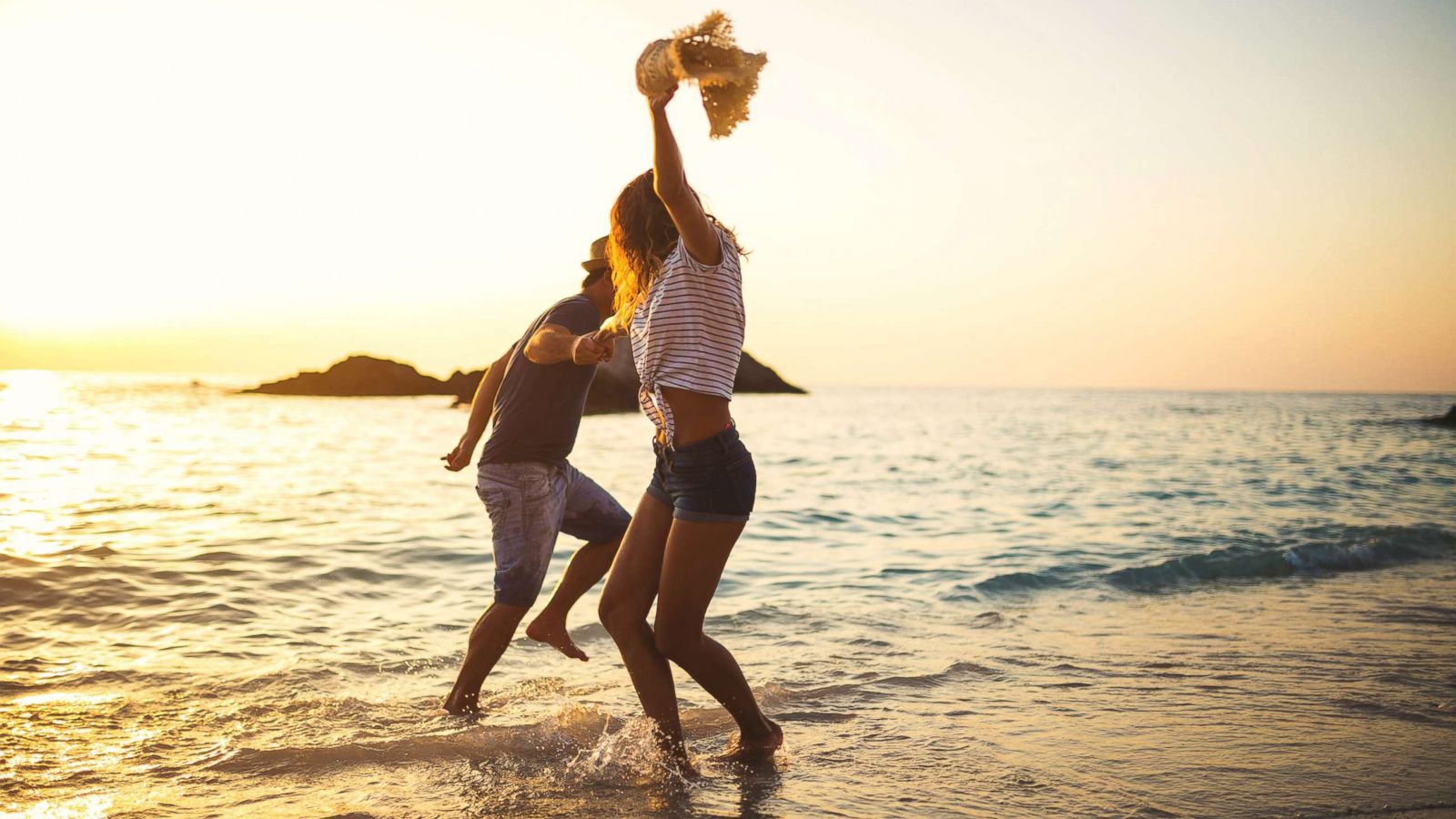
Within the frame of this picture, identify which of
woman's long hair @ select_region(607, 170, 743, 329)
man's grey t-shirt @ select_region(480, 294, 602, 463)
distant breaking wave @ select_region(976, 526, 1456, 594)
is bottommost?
distant breaking wave @ select_region(976, 526, 1456, 594)

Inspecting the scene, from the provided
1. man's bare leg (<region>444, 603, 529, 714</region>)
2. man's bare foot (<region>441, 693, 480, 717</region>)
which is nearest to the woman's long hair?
man's bare leg (<region>444, 603, 529, 714</region>)

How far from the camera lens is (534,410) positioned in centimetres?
464

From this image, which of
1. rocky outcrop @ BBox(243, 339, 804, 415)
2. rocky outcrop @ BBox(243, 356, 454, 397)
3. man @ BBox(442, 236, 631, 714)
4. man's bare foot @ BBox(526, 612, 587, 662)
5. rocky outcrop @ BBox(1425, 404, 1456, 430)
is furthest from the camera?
rocky outcrop @ BBox(243, 356, 454, 397)

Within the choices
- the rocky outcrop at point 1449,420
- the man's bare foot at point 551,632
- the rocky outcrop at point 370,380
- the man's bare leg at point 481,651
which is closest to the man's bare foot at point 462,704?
the man's bare leg at point 481,651

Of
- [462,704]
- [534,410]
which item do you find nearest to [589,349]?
[534,410]

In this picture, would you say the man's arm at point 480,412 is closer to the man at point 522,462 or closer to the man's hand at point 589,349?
the man at point 522,462

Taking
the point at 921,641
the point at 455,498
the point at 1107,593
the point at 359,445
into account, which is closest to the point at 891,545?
the point at 1107,593

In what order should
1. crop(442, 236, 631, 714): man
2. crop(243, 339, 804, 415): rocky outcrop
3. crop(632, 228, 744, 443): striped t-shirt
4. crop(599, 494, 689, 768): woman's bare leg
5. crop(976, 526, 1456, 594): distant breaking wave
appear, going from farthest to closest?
crop(243, 339, 804, 415): rocky outcrop
crop(976, 526, 1456, 594): distant breaking wave
crop(442, 236, 631, 714): man
crop(599, 494, 689, 768): woman's bare leg
crop(632, 228, 744, 443): striped t-shirt

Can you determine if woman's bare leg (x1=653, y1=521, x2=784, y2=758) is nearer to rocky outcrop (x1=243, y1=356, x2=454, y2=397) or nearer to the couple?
the couple

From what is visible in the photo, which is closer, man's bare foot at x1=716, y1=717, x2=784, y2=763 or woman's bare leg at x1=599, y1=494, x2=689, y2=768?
woman's bare leg at x1=599, y1=494, x2=689, y2=768

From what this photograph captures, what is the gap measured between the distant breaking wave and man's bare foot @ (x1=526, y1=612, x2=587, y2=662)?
4.30m

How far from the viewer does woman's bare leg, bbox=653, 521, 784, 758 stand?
11.5ft

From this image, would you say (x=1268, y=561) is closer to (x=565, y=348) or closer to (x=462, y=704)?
(x=462, y=704)

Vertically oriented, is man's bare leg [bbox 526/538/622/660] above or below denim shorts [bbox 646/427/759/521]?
below
